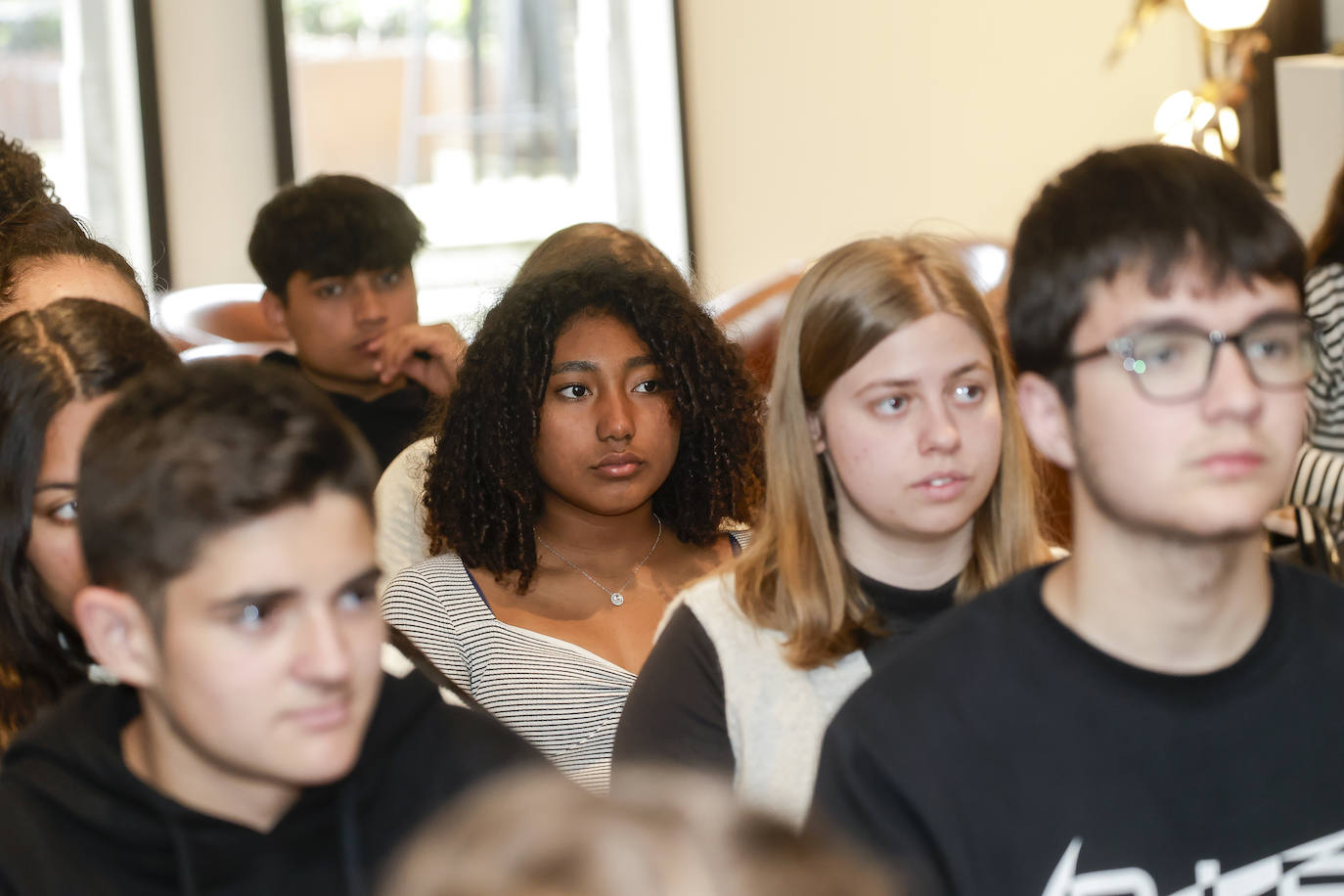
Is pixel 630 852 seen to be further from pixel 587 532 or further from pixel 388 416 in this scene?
pixel 388 416

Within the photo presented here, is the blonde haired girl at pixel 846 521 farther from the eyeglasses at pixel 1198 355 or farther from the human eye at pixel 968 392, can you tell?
the eyeglasses at pixel 1198 355

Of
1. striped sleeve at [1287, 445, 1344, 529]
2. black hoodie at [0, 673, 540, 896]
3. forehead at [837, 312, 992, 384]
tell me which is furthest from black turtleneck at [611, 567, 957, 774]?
striped sleeve at [1287, 445, 1344, 529]

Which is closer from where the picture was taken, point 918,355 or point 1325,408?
point 918,355

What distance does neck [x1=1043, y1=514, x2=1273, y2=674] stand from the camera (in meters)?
1.17

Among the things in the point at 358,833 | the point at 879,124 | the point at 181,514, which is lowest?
the point at 358,833

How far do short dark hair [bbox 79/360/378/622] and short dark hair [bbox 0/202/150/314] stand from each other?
846mm

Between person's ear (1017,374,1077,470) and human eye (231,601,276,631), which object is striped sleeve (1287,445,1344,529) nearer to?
person's ear (1017,374,1077,470)

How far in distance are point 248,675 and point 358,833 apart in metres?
0.22

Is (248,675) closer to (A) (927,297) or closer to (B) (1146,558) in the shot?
(B) (1146,558)

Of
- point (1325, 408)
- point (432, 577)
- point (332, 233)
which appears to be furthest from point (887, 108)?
point (432, 577)

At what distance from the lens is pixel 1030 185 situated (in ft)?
16.8

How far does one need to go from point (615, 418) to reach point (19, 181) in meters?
0.95

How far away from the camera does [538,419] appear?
2236 millimetres

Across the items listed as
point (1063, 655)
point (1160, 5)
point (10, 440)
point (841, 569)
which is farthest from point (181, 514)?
point (1160, 5)
